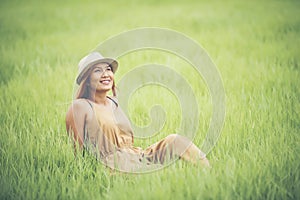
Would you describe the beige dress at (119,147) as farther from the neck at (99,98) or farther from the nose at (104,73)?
the nose at (104,73)

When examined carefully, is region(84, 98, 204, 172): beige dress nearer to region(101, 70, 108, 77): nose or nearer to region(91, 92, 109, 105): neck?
region(91, 92, 109, 105): neck

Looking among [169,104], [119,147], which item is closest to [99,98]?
[119,147]

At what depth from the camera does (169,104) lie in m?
3.41

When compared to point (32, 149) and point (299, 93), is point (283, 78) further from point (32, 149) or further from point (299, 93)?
point (32, 149)

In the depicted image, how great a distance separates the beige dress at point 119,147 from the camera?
229 cm

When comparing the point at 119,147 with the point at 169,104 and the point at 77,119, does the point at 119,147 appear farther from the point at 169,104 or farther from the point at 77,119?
the point at 169,104

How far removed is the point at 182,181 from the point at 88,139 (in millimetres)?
668

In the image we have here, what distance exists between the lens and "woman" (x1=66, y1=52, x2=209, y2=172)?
7.52ft

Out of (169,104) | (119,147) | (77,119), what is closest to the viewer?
(77,119)

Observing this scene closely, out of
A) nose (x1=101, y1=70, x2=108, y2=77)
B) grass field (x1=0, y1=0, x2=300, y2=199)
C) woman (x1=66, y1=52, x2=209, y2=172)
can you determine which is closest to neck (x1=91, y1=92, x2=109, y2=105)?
woman (x1=66, y1=52, x2=209, y2=172)

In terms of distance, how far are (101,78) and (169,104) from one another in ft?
3.67

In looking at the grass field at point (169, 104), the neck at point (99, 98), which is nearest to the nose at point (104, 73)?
the neck at point (99, 98)

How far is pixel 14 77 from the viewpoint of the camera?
430 centimetres

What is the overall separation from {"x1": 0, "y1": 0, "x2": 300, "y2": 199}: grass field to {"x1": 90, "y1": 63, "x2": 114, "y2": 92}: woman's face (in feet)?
1.39
